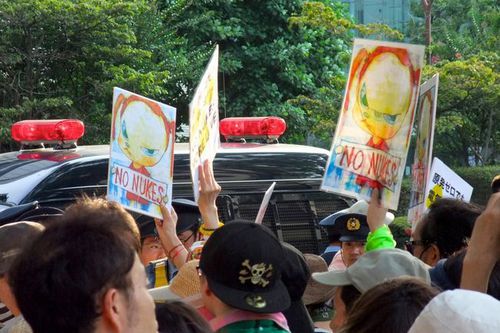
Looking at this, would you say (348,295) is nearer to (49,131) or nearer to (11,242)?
(11,242)

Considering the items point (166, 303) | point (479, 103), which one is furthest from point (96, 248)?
point (479, 103)

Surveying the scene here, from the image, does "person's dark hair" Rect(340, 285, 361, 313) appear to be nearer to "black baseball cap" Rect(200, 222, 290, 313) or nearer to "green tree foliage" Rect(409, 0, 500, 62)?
"black baseball cap" Rect(200, 222, 290, 313)

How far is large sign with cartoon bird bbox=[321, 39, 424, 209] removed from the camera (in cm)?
438

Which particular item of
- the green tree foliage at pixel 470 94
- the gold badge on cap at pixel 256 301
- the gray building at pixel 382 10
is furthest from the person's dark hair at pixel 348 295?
the gray building at pixel 382 10

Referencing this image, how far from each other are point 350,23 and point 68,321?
13.6m

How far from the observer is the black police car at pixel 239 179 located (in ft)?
20.6

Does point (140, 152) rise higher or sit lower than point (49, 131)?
higher

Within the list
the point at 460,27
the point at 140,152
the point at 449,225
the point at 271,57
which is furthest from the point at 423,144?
the point at 460,27

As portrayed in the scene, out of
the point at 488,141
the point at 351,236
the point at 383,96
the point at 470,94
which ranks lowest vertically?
the point at 488,141

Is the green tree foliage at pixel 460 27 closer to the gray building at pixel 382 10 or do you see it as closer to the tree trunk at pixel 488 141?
the tree trunk at pixel 488 141

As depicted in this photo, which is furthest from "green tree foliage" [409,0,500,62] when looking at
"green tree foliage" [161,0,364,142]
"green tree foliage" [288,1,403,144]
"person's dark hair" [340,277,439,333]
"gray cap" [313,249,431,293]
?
"person's dark hair" [340,277,439,333]

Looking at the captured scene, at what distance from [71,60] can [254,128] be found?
262 inches

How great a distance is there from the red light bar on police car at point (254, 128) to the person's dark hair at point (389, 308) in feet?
15.3

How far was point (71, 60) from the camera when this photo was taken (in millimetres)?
13727
